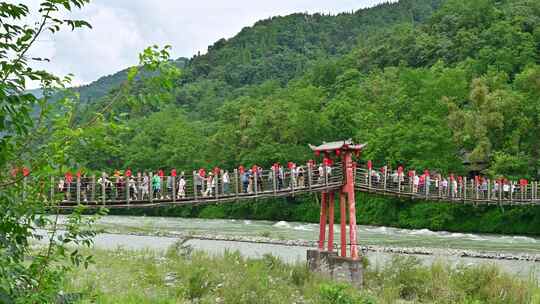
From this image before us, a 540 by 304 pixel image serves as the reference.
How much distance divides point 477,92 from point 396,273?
2987 centimetres

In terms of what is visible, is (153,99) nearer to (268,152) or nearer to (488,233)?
(488,233)

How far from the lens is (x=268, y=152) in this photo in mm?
50188

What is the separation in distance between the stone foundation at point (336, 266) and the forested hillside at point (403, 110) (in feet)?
30.0

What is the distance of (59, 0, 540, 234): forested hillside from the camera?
39669 millimetres

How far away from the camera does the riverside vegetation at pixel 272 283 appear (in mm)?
11375

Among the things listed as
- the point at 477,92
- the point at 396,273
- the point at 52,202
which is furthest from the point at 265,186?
the point at 477,92

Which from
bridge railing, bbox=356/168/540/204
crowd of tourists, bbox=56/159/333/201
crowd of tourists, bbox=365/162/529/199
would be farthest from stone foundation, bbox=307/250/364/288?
bridge railing, bbox=356/168/540/204

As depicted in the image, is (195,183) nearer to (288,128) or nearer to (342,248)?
(342,248)

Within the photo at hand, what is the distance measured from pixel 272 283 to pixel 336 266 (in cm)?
342

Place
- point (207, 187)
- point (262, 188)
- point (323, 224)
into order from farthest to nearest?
point (262, 188)
point (323, 224)
point (207, 187)

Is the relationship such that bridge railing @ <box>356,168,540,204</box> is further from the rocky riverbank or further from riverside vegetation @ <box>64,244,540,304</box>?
riverside vegetation @ <box>64,244,540,304</box>

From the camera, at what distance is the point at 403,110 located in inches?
2002

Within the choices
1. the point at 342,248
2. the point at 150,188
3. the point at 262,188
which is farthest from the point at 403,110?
the point at 150,188

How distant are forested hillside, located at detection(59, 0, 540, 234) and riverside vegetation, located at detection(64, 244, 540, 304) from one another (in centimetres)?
809
